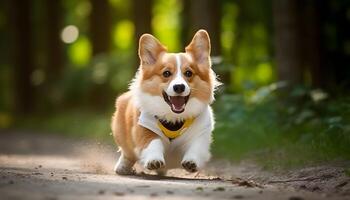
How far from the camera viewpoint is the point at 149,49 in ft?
27.4

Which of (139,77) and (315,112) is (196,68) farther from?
(315,112)

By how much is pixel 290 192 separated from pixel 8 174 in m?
2.70

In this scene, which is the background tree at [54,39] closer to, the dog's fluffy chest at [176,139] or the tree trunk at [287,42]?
the tree trunk at [287,42]

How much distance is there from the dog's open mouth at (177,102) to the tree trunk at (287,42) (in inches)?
194

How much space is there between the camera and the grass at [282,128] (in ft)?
30.2

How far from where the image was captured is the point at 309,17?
58.5ft

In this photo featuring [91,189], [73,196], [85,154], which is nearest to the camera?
[73,196]

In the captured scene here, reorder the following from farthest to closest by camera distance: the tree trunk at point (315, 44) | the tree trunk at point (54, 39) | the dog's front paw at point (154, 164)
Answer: the tree trunk at point (54, 39) < the tree trunk at point (315, 44) < the dog's front paw at point (154, 164)

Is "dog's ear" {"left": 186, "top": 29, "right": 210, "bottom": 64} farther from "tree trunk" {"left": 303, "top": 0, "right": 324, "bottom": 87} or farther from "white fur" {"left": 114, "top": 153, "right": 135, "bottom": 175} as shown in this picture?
"tree trunk" {"left": 303, "top": 0, "right": 324, "bottom": 87}

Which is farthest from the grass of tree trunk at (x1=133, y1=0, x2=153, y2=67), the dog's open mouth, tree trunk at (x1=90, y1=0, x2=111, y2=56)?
tree trunk at (x1=90, y1=0, x2=111, y2=56)

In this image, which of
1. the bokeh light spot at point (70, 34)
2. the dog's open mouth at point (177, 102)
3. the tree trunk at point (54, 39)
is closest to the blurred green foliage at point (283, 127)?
the dog's open mouth at point (177, 102)

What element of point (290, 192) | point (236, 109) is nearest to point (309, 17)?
point (236, 109)

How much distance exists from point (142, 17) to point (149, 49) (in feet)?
32.7

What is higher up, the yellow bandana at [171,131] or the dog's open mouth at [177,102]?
the dog's open mouth at [177,102]
